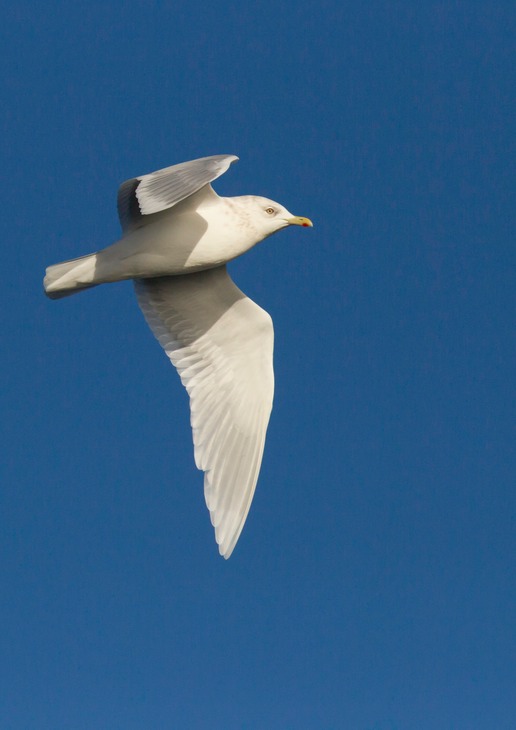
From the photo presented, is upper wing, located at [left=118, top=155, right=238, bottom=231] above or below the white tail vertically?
above

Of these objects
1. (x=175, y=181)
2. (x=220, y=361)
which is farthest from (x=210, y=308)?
(x=175, y=181)

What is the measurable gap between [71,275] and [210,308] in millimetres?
1336

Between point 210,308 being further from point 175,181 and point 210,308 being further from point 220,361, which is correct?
point 175,181

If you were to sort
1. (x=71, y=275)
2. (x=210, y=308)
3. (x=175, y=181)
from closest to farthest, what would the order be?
(x=175, y=181), (x=71, y=275), (x=210, y=308)

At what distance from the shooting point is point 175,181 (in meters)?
8.88

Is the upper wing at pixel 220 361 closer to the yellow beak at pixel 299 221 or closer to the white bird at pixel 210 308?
the white bird at pixel 210 308

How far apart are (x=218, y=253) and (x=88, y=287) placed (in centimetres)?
104

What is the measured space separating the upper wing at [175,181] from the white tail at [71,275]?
→ 0.76 meters

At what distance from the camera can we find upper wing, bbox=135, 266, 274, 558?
1062 cm

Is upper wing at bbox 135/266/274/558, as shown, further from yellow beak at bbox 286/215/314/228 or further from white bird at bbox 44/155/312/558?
yellow beak at bbox 286/215/314/228

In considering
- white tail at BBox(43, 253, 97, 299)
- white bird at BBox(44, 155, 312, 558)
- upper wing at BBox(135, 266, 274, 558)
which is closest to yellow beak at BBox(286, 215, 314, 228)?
white bird at BBox(44, 155, 312, 558)

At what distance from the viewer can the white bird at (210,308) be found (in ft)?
32.6

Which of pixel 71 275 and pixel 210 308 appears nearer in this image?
pixel 71 275

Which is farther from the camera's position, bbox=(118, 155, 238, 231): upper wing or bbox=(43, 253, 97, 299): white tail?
bbox=(43, 253, 97, 299): white tail
